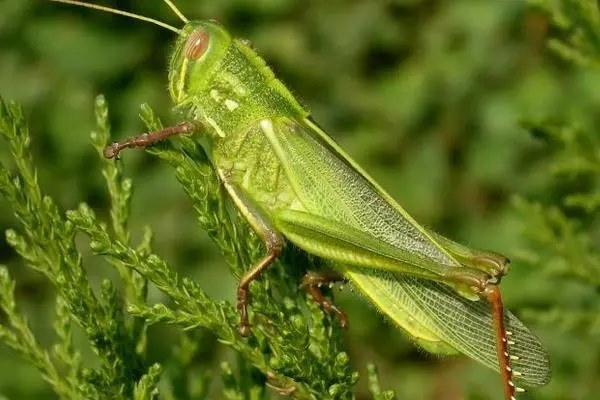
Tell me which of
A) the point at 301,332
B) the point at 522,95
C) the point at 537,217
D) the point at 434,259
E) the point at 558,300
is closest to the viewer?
the point at 301,332

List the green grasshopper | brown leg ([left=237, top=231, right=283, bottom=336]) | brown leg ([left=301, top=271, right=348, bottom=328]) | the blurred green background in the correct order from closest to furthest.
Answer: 1. brown leg ([left=237, top=231, right=283, bottom=336])
2. brown leg ([left=301, top=271, right=348, bottom=328])
3. the green grasshopper
4. the blurred green background

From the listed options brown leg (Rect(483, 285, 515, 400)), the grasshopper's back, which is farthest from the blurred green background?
brown leg (Rect(483, 285, 515, 400))

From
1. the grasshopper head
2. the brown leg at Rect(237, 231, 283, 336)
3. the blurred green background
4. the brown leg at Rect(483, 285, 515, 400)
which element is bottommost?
the brown leg at Rect(237, 231, 283, 336)

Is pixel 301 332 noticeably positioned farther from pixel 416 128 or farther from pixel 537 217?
pixel 416 128

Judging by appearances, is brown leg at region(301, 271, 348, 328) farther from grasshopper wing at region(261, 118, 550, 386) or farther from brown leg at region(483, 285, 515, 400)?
brown leg at region(483, 285, 515, 400)

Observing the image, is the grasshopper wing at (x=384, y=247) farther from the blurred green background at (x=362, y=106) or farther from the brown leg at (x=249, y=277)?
the blurred green background at (x=362, y=106)

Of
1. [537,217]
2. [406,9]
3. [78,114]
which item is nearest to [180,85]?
[537,217]

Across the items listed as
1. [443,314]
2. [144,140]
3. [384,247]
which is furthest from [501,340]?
[144,140]
